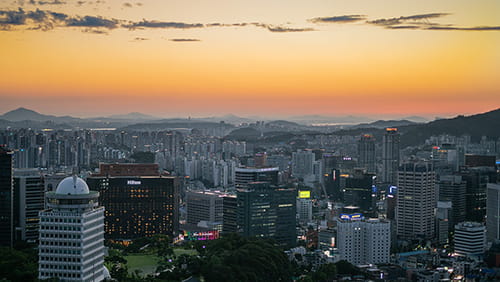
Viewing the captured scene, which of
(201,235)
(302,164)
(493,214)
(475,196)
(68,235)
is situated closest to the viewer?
(68,235)

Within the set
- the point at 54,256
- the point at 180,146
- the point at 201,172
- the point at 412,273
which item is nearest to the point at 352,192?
the point at 412,273

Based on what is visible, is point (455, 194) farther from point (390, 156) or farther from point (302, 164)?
point (302, 164)

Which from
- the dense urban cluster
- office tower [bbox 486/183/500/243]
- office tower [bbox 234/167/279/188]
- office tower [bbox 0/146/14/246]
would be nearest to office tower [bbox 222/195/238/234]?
the dense urban cluster

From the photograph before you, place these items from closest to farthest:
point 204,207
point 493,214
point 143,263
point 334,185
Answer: point 143,263 → point 493,214 → point 204,207 → point 334,185

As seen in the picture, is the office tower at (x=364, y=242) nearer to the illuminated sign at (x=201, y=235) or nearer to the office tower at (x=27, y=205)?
the illuminated sign at (x=201, y=235)

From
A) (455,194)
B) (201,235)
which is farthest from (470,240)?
(201,235)

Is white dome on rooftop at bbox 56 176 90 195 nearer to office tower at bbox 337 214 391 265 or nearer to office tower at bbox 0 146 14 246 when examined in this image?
office tower at bbox 0 146 14 246

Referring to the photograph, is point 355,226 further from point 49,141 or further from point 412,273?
point 49,141
